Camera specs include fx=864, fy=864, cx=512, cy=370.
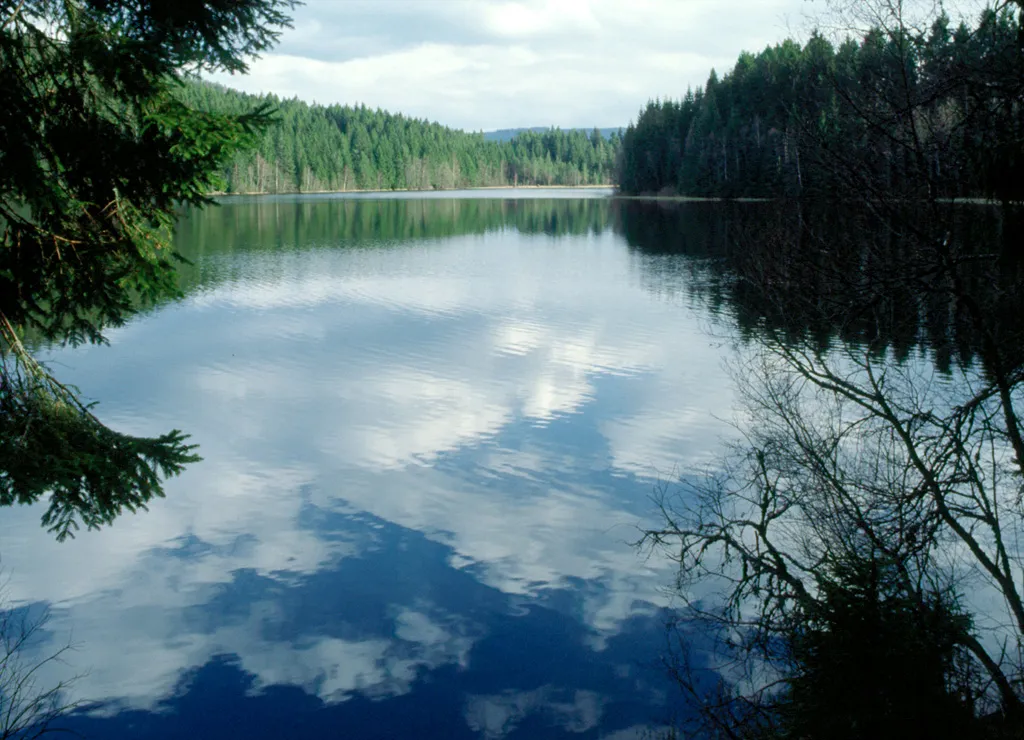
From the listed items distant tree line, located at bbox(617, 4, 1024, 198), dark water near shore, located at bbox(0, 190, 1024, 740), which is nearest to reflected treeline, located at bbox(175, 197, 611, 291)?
dark water near shore, located at bbox(0, 190, 1024, 740)

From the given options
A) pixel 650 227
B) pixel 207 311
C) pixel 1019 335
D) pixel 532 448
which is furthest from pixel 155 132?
pixel 650 227

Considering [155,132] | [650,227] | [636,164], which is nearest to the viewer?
[155,132]

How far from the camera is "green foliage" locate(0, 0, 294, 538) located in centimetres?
736

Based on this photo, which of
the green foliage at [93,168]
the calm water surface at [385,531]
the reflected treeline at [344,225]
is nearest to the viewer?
the green foliage at [93,168]

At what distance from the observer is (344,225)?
6600cm

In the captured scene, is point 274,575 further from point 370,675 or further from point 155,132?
point 155,132

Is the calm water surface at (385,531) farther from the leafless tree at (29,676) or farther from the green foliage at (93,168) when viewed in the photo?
the green foliage at (93,168)

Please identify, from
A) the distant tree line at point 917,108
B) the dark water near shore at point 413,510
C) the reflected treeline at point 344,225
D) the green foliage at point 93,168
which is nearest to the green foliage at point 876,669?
the dark water near shore at point 413,510

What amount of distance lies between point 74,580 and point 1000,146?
11.0 m

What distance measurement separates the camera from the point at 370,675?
29.9 ft

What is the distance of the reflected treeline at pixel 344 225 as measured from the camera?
49250 mm

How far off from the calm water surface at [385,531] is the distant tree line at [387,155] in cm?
8461

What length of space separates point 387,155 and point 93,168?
489 feet

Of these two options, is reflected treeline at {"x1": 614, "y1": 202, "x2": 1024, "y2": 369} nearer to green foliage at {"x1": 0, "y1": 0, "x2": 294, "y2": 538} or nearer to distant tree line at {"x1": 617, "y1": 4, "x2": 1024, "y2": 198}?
distant tree line at {"x1": 617, "y1": 4, "x2": 1024, "y2": 198}
